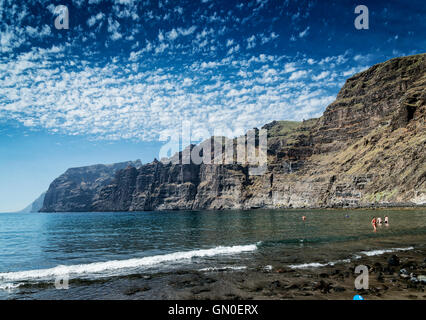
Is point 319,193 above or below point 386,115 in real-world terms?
below

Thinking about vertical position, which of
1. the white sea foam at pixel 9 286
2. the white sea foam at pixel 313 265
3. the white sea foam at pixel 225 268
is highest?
the white sea foam at pixel 313 265

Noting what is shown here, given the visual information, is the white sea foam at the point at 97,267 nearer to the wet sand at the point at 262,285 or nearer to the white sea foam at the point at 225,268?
the wet sand at the point at 262,285

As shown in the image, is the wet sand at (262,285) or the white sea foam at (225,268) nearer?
the wet sand at (262,285)

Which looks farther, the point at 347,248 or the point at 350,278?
the point at 347,248

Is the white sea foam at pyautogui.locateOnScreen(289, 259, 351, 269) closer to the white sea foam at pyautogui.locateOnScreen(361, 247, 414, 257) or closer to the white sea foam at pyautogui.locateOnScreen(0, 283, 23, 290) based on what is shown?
the white sea foam at pyautogui.locateOnScreen(361, 247, 414, 257)

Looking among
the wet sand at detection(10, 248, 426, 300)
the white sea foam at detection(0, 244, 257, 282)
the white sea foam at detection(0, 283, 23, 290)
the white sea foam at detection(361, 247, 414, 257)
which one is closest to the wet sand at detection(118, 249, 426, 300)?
the wet sand at detection(10, 248, 426, 300)

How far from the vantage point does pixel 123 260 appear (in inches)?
833

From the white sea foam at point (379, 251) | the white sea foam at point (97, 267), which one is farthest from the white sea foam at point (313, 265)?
the white sea foam at point (97, 267)

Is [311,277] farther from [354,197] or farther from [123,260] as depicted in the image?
[354,197]
